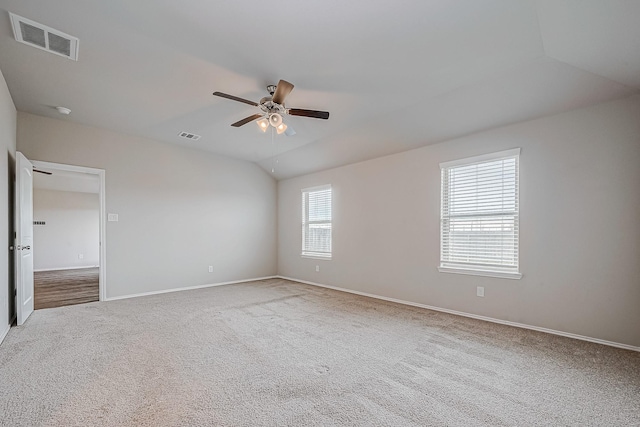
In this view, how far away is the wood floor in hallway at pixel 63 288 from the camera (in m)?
4.63

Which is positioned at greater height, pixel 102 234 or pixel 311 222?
pixel 311 222

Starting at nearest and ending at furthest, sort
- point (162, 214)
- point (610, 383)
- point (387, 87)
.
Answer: point (610, 383)
point (387, 87)
point (162, 214)

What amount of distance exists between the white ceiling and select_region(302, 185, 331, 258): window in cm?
208

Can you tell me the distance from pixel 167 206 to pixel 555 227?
5945 mm

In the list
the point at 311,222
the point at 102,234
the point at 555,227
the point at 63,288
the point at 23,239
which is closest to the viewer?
the point at 555,227

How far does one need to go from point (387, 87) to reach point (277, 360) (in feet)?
10.0

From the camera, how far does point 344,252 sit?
561cm

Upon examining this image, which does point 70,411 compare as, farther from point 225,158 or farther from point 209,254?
point 225,158

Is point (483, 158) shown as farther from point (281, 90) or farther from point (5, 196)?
point (5, 196)

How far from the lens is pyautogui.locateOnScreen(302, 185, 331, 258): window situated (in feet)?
19.8

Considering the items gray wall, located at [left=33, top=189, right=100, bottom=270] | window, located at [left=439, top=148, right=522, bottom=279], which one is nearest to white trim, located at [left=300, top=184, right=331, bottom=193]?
window, located at [left=439, top=148, right=522, bottom=279]

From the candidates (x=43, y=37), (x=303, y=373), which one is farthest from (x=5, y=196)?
(x=303, y=373)

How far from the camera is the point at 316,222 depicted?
20.5ft

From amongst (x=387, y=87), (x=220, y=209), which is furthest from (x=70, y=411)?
(x=220, y=209)
